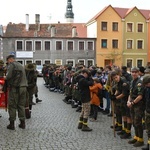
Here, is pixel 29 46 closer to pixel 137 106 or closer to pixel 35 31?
pixel 35 31

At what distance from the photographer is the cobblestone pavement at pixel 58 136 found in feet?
23.4

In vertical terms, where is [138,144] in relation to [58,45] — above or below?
below

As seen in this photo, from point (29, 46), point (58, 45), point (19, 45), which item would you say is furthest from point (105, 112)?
point (58, 45)

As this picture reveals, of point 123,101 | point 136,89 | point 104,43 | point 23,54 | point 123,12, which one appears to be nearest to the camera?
point 136,89

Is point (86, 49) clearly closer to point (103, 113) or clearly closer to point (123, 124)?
point (103, 113)

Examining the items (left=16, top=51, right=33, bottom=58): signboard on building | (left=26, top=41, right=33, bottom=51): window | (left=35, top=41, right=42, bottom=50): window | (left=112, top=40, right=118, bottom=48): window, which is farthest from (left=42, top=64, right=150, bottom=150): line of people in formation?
(left=112, top=40, right=118, bottom=48): window

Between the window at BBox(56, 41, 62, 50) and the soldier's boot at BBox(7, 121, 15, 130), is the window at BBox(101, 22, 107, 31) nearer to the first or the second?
the window at BBox(56, 41, 62, 50)

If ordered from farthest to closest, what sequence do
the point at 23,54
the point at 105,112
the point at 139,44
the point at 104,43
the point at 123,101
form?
the point at 139,44
the point at 104,43
the point at 23,54
the point at 105,112
the point at 123,101

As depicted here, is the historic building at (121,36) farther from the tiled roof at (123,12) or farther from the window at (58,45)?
the window at (58,45)

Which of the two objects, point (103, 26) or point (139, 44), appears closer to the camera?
point (103, 26)

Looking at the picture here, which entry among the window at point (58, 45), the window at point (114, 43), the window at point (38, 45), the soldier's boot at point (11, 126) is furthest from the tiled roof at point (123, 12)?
the soldier's boot at point (11, 126)

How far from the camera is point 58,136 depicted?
26.5 ft

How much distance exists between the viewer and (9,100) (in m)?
8.86

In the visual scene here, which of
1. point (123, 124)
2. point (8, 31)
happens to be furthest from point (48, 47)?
point (123, 124)
